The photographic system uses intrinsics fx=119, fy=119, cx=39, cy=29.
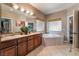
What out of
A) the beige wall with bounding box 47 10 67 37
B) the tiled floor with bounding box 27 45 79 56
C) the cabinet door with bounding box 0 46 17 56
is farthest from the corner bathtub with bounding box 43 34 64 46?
the cabinet door with bounding box 0 46 17 56

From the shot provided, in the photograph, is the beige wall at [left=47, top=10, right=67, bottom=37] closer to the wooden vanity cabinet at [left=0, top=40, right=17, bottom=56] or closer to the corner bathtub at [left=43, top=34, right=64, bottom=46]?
the corner bathtub at [left=43, top=34, right=64, bottom=46]

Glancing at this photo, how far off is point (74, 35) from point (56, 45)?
1.24 meters

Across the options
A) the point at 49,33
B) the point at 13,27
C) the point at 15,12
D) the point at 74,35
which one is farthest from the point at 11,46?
the point at 49,33

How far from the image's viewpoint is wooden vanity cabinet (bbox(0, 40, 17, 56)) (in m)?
2.70

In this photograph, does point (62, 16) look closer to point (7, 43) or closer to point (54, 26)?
point (54, 26)

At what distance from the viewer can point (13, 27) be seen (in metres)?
4.25

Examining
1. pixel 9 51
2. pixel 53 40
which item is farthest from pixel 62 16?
pixel 9 51

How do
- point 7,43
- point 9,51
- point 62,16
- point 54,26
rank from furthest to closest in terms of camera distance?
point 54,26, point 62,16, point 9,51, point 7,43

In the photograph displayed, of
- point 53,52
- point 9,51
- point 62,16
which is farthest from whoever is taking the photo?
point 62,16

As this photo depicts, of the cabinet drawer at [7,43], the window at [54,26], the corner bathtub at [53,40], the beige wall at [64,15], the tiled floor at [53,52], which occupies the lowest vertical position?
the tiled floor at [53,52]

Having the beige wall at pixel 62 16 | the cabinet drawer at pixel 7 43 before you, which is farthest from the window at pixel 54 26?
the cabinet drawer at pixel 7 43

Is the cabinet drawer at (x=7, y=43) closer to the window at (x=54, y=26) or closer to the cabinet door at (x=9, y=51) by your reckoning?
the cabinet door at (x=9, y=51)

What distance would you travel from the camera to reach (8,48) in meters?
2.94

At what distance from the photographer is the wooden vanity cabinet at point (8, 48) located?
8.87ft
